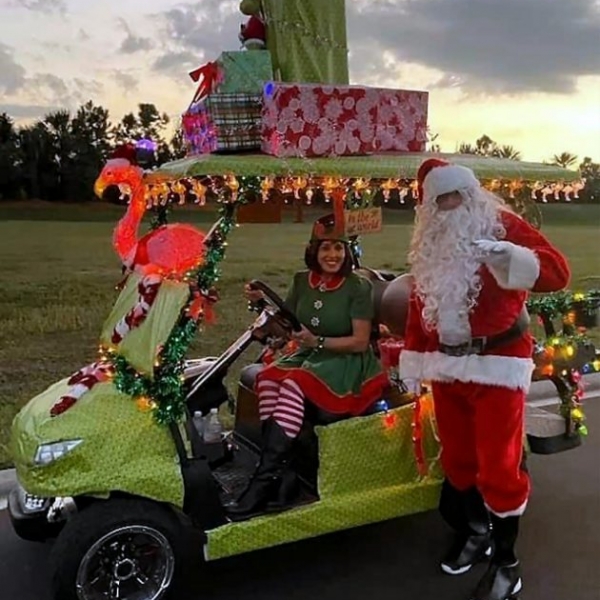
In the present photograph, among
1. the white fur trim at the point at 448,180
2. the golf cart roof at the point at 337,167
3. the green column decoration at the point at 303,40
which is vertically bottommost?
the white fur trim at the point at 448,180

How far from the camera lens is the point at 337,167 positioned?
3.11m

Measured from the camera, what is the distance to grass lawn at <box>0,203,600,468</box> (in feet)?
20.7

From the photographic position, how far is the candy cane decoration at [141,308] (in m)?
3.24

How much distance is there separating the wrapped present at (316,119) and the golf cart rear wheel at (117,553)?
1462 millimetres

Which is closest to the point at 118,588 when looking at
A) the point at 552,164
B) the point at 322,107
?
the point at 322,107

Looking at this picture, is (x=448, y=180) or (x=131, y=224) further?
(x=131, y=224)

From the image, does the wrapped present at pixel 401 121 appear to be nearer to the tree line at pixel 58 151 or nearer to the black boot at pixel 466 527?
the black boot at pixel 466 527

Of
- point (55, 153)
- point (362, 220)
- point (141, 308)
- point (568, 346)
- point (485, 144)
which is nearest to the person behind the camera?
point (141, 308)

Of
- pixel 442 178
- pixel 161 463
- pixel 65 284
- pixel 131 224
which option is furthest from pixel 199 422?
pixel 65 284

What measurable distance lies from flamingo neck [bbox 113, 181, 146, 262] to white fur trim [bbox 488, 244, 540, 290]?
1520 millimetres

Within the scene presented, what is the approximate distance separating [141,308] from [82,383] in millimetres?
381

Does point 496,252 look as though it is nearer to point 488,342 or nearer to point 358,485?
point 488,342

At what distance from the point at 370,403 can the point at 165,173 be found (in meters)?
1.32

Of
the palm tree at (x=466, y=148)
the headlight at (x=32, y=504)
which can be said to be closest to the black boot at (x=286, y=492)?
the headlight at (x=32, y=504)
